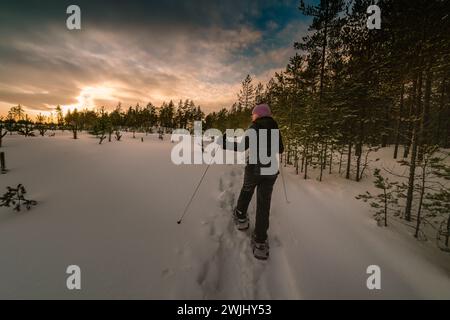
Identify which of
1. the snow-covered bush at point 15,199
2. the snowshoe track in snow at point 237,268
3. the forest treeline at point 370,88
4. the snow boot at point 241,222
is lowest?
the snowshoe track in snow at point 237,268

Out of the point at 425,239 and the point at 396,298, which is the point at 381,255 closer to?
the point at 396,298

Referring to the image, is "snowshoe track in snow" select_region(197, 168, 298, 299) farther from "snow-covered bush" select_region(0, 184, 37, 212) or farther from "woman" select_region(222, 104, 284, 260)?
"snow-covered bush" select_region(0, 184, 37, 212)

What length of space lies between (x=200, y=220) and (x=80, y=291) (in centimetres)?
268

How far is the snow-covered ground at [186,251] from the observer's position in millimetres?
2871

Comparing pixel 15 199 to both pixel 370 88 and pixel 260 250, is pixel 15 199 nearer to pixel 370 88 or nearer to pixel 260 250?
pixel 260 250

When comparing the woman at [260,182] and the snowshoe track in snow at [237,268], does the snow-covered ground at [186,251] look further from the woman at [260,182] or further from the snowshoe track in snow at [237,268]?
the woman at [260,182]

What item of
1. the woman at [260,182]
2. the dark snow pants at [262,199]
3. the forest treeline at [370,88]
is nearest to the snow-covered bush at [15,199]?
the woman at [260,182]

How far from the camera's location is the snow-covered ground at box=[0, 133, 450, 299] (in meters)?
2.87

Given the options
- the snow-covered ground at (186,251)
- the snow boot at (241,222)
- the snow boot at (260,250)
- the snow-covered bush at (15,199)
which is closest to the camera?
the snow-covered ground at (186,251)

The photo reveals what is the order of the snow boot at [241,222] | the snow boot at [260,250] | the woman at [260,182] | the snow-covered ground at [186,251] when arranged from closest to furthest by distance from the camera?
the snow-covered ground at [186,251]
the snow boot at [260,250]
the woman at [260,182]
the snow boot at [241,222]

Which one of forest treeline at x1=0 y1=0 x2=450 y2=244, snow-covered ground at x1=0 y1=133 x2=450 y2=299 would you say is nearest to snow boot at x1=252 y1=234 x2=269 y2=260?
snow-covered ground at x1=0 y1=133 x2=450 y2=299

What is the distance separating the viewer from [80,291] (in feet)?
8.50
